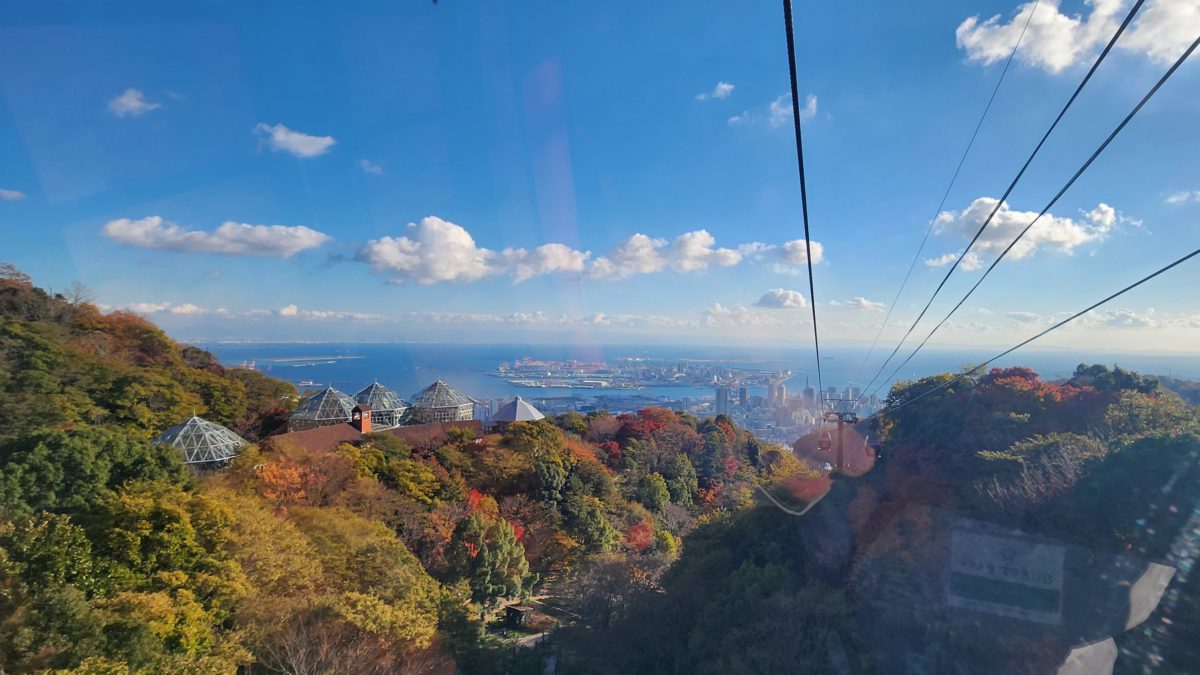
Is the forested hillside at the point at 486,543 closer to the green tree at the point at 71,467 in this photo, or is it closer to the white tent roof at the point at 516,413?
the green tree at the point at 71,467

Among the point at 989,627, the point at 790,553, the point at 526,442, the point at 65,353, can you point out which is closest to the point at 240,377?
the point at 65,353

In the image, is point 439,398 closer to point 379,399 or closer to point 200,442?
point 379,399

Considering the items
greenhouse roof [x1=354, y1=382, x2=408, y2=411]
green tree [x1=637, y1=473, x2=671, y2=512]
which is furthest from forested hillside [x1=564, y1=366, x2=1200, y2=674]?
greenhouse roof [x1=354, y1=382, x2=408, y2=411]

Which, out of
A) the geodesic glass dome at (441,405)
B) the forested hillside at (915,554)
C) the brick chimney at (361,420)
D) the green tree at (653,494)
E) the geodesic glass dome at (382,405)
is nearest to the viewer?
the forested hillside at (915,554)

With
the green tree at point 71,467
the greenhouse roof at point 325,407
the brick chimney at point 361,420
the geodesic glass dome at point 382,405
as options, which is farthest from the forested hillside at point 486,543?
the geodesic glass dome at point 382,405

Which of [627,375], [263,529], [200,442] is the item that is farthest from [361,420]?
[627,375]

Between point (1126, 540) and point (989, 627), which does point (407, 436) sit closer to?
point (989, 627)

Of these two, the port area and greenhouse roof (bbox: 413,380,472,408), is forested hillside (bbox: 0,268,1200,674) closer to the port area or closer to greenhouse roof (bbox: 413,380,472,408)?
greenhouse roof (bbox: 413,380,472,408)
